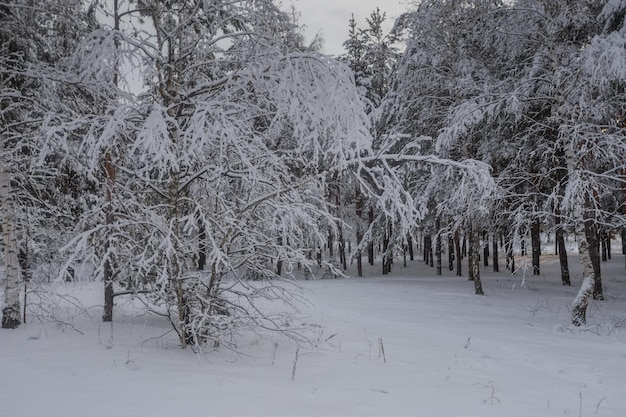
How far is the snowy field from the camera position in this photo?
4645 mm

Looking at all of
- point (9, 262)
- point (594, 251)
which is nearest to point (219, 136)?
point (9, 262)

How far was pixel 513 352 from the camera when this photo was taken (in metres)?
7.87

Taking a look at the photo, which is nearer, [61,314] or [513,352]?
[513,352]

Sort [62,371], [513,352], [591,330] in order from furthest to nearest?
[591,330], [513,352], [62,371]

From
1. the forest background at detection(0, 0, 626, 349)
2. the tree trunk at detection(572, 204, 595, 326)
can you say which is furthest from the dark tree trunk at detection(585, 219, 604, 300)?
the tree trunk at detection(572, 204, 595, 326)

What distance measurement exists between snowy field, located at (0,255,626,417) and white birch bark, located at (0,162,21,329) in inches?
15.3

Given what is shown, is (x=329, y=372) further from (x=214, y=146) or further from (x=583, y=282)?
(x=583, y=282)

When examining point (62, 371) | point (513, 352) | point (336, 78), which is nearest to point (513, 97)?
point (513, 352)

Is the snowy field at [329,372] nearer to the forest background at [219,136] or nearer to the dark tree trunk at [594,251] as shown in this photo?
the forest background at [219,136]

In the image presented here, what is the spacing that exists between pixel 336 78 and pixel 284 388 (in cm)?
397

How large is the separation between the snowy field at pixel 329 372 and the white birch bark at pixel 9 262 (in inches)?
15.3

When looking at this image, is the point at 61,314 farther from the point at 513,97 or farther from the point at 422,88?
the point at 422,88

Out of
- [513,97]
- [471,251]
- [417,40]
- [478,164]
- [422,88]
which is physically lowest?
[471,251]

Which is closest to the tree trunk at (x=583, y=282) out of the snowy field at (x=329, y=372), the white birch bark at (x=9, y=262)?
the snowy field at (x=329, y=372)
